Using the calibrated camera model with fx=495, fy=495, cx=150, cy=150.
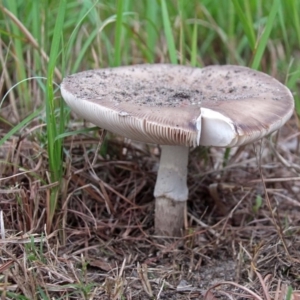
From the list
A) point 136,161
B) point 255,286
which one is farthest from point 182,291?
point 136,161

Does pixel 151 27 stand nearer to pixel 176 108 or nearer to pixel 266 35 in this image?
pixel 266 35

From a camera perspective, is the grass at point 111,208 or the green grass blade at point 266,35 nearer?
the grass at point 111,208

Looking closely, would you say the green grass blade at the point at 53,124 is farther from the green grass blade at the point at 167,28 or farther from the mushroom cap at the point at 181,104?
the green grass blade at the point at 167,28

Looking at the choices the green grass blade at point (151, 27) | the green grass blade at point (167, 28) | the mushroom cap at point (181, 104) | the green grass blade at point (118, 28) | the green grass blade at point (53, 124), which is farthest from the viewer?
the green grass blade at point (151, 27)

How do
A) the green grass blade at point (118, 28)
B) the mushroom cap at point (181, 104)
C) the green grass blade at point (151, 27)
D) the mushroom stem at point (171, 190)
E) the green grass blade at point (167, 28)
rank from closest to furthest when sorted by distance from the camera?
the mushroom cap at point (181, 104) < the mushroom stem at point (171, 190) < the green grass blade at point (118, 28) < the green grass blade at point (167, 28) < the green grass blade at point (151, 27)

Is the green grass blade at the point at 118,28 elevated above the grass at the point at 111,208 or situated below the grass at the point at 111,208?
above

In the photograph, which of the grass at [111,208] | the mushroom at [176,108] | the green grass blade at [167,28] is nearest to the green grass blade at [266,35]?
the grass at [111,208]

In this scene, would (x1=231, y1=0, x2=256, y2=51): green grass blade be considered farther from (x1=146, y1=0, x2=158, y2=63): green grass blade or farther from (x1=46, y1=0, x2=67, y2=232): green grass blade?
(x1=46, y1=0, x2=67, y2=232): green grass blade

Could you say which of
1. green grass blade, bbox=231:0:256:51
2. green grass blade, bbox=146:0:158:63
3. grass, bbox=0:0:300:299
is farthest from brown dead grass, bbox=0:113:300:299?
green grass blade, bbox=146:0:158:63
